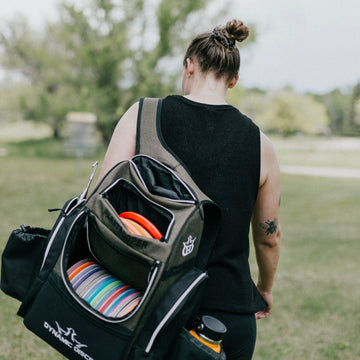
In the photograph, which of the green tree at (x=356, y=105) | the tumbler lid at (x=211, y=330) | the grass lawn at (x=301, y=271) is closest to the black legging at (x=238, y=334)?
the tumbler lid at (x=211, y=330)

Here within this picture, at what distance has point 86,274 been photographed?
1240 millimetres

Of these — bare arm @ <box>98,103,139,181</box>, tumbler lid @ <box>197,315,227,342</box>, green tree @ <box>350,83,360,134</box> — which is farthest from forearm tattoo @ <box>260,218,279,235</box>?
green tree @ <box>350,83,360,134</box>

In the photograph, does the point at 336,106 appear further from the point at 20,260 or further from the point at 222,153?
the point at 20,260

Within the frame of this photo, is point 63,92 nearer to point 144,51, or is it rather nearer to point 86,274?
point 144,51

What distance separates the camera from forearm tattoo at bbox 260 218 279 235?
1562 mm

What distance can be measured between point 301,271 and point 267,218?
477 cm

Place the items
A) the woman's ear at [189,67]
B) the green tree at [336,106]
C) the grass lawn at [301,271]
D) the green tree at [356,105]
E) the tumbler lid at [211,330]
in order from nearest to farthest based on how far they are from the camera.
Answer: the tumbler lid at [211,330] → the woman's ear at [189,67] → the grass lawn at [301,271] → the green tree at [356,105] → the green tree at [336,106]

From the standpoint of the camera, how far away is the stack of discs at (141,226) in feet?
3.84

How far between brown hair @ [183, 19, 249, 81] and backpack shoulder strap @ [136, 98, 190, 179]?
0.20m

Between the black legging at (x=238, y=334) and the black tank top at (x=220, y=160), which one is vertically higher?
the black tank top at (x=220, y=160)

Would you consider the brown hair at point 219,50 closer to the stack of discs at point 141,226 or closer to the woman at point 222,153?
the woman at point 222,153

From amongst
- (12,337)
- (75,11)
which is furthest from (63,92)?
(12,337)

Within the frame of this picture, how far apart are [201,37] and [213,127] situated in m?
0.31

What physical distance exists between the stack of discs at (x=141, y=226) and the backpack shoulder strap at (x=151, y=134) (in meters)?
0.21
